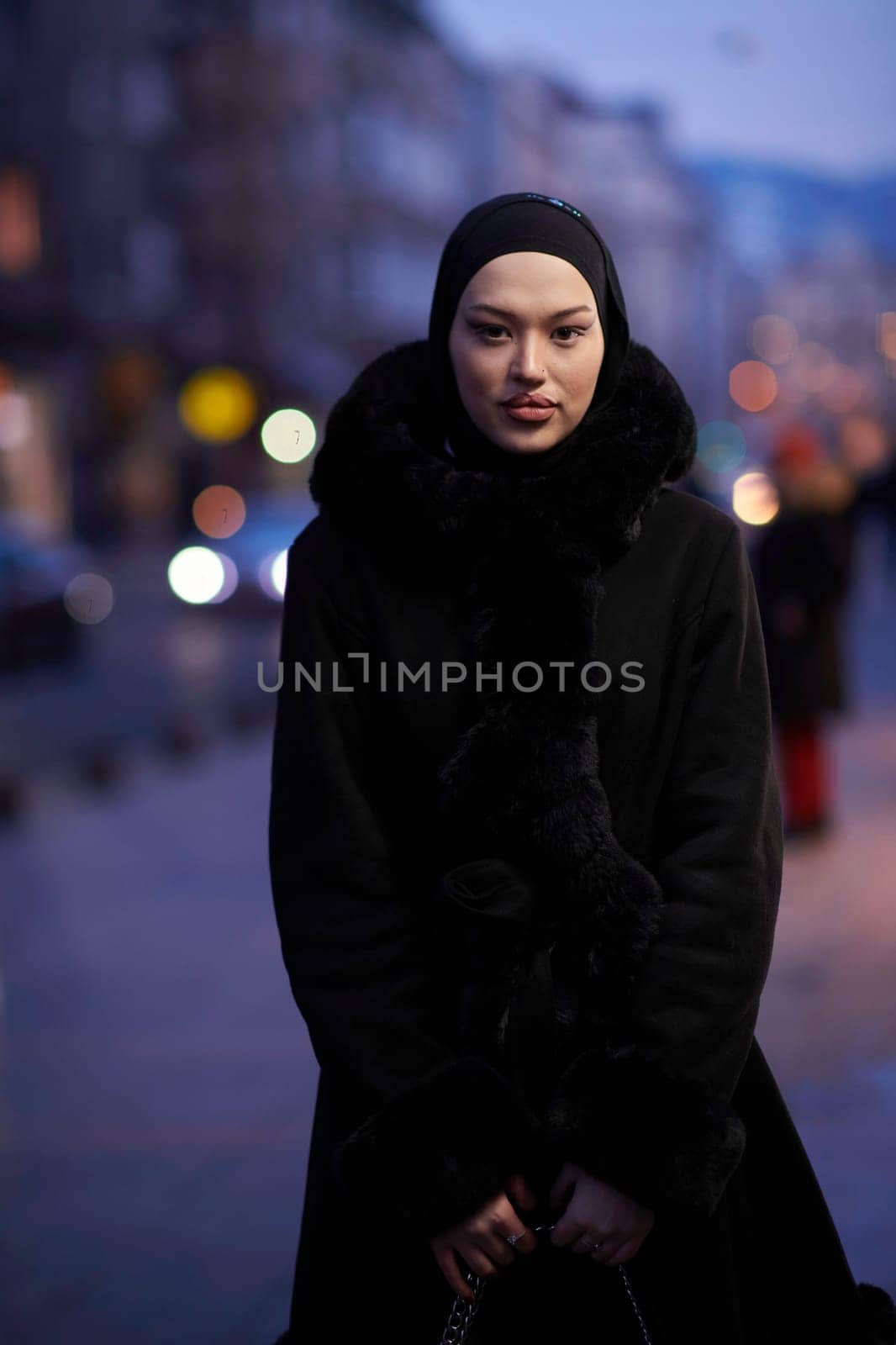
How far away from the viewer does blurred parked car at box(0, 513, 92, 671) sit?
52.0ft

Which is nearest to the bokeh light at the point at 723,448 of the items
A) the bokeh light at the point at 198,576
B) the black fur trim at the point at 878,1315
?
the bokeh light at the point at 198,576

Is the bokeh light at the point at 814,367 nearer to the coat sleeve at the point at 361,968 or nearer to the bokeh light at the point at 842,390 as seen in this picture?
the bokeh light at the point at 842,390

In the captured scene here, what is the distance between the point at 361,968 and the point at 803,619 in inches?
222

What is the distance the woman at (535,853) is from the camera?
5.98 ft

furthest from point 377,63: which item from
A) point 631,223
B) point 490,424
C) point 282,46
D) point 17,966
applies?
point 490,424

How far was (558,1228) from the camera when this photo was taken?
179 cm

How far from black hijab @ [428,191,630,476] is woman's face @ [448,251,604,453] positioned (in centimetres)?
2

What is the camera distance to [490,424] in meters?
1.94

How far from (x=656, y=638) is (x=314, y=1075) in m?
3.17

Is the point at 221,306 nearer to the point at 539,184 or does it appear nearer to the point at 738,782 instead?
the point at 539,184

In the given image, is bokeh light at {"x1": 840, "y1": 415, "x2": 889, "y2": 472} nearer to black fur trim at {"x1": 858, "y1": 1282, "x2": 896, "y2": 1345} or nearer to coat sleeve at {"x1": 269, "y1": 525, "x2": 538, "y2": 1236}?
black fur trim at {"x1": 858, "y1": 1282, "x2": 896, "y2": 1345}

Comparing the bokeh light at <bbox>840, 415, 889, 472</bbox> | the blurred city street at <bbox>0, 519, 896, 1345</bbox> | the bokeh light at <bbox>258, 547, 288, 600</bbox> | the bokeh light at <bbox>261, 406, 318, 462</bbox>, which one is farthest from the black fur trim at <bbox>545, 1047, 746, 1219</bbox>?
the bokeh light at <bbox>258, 547, 288, 600</bbox>

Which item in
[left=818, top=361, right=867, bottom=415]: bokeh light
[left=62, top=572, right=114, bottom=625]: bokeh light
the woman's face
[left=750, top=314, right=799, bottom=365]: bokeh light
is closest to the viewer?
the woman's face

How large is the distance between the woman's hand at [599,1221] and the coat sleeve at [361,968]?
8cm
